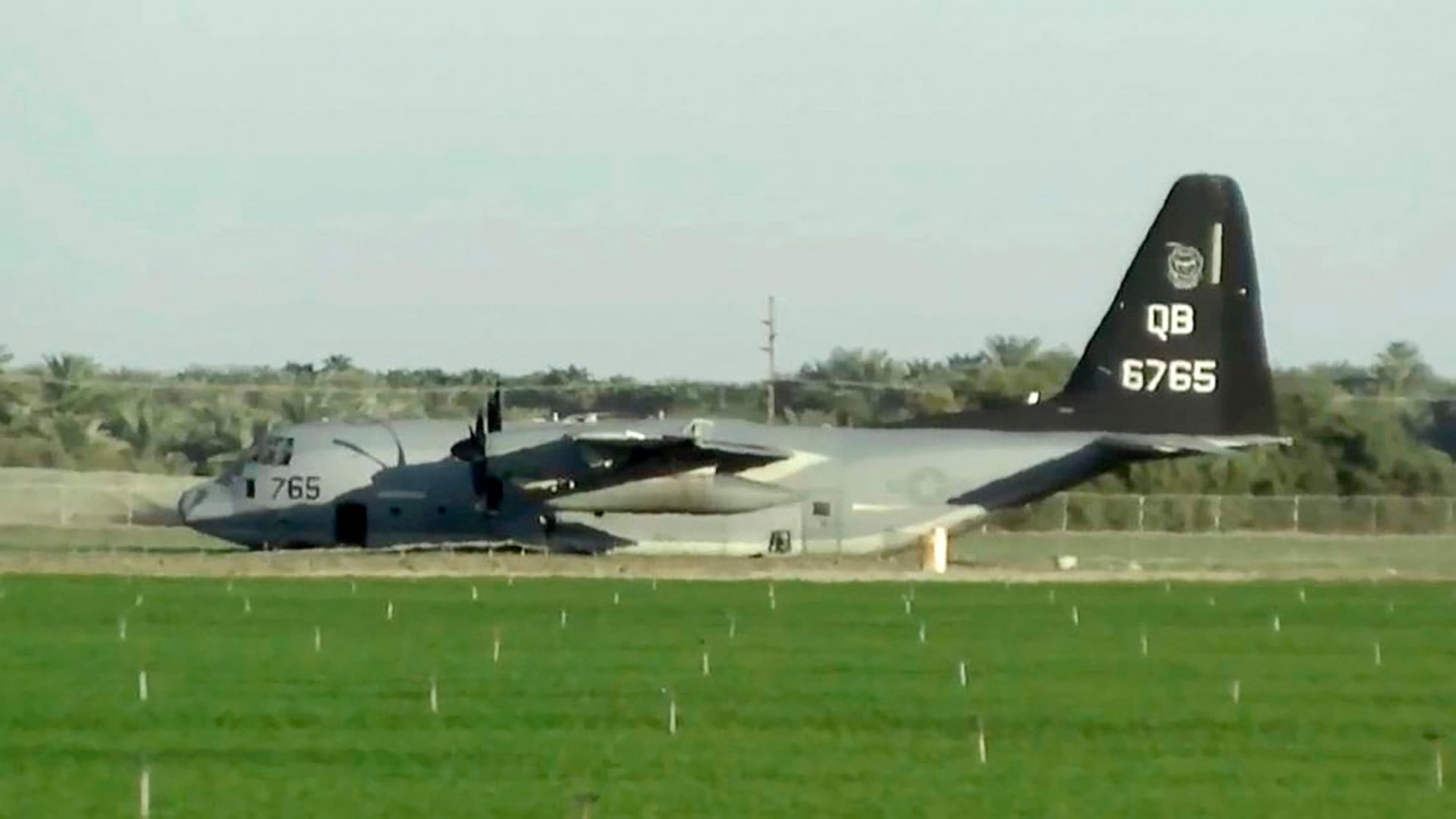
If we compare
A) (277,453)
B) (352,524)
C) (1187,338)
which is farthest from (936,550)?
(277,453)

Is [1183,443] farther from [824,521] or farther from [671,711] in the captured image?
[671,711]

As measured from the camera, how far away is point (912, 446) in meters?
50.5

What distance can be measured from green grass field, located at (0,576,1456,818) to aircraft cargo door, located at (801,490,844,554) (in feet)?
32.4

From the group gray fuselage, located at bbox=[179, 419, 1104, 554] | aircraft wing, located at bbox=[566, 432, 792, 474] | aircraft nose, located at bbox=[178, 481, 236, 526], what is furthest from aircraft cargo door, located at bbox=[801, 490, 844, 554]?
aircraft nose, located at bbox=[178, 481, 236, 526]

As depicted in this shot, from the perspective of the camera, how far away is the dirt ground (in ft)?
151

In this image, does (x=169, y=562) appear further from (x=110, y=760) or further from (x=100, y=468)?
(x=100, y=468)

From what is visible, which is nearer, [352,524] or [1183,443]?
[1183,443]

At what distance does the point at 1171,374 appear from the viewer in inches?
2061

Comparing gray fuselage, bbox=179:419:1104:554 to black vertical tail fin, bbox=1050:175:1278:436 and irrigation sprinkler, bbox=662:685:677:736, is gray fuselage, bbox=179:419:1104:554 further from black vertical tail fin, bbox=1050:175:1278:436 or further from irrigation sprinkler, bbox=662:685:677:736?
irrigation sprinkler, bbox=662:685:677:736

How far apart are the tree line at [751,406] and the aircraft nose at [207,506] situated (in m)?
28.1

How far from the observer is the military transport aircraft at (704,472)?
162ft

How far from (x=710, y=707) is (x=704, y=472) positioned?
25.2 m

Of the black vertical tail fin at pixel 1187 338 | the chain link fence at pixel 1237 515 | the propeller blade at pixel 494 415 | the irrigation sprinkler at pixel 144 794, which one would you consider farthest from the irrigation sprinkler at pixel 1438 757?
the chain link fence at pixel 1237 515

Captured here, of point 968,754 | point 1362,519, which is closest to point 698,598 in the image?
point 968,754
